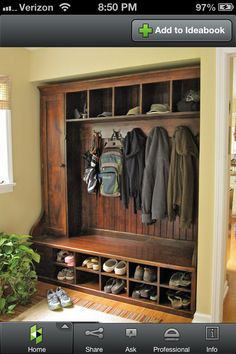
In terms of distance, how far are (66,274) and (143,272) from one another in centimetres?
71

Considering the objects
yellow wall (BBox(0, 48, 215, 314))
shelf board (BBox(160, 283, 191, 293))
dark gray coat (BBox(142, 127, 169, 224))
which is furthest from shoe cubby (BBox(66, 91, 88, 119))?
shelf board (BBox(160, 283, 191, 293))

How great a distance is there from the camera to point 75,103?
2549 millimetres

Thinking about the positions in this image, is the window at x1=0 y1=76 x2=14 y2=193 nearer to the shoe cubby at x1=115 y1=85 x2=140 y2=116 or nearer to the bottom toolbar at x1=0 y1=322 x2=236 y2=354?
the shoe cubby at x1=115 y1=85 x2=140 y2=116

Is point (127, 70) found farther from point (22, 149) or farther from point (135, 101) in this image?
point (22, 149)

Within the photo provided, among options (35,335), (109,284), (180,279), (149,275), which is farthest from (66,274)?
(35,335)

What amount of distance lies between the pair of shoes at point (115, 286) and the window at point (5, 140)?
3.70ft

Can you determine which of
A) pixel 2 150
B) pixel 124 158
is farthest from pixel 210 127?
pixel 2 150

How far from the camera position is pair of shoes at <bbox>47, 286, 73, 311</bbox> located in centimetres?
203

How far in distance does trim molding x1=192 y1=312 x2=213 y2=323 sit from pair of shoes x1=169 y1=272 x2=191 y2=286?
8.3 inches

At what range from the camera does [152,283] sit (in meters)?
2.06

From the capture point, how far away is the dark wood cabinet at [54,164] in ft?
8.25
